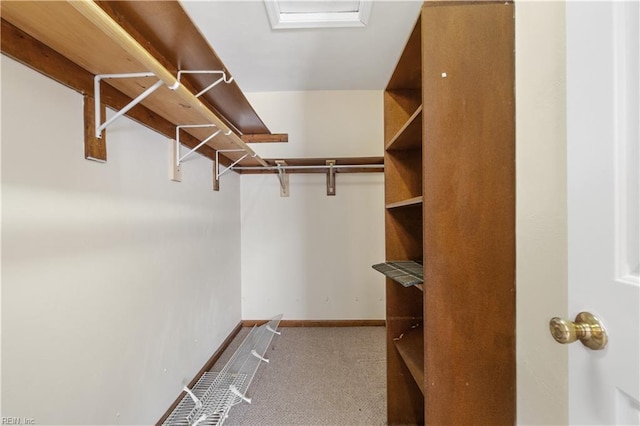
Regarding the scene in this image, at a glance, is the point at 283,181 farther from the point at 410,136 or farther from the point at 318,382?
the point at 318,382

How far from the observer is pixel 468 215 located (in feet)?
2.88

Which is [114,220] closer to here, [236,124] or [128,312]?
[128,312]

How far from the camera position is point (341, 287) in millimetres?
2670

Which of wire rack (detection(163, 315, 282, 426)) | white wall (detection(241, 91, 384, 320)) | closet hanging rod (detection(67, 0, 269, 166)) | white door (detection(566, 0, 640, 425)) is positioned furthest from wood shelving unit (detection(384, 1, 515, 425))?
white wall (detection(241, 91, 384, 320))

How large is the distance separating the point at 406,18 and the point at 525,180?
4.65ft

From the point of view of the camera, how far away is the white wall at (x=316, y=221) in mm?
2645

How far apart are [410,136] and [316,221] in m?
1.60

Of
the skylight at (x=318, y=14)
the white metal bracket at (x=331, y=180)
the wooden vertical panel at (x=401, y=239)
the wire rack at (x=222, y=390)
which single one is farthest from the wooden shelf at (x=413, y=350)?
the skylight at (x=318, y=14)

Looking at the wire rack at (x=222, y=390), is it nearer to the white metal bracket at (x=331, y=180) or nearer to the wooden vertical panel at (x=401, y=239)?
the wooden vertical panel at (x=401, y=239)

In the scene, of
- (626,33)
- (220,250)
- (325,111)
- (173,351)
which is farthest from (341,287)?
(626,33)

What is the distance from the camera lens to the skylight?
1584 millimetres

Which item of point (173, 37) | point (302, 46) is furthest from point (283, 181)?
point (173, 37)

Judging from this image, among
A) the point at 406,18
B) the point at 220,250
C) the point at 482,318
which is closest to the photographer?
the point at 482,318

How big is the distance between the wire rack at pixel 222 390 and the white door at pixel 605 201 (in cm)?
152
